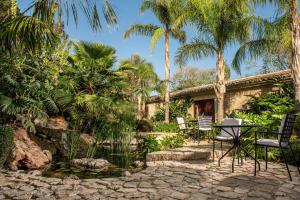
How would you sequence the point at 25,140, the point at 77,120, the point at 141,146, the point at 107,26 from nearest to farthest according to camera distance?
1. the point at 107,26
2. the point at 25,140
3. the point at 141,146
4. the point at 77,120

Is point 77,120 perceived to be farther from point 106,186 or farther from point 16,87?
point 106,186

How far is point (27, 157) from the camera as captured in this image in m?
6.19

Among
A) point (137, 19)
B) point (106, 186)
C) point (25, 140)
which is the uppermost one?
point (137, 19)

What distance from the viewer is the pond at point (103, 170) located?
572 centimetres

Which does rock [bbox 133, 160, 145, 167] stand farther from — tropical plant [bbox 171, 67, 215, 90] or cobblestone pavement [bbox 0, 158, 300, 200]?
tropical plant [bbox 171, 67, 215, 90]

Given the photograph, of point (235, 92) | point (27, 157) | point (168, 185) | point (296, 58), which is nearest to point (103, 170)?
point (27, 157)

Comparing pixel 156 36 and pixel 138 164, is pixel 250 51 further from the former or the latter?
pixel 138 164

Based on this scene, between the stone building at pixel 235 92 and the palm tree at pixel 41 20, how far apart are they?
9615 millimetres

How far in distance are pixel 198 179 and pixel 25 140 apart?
451 cm

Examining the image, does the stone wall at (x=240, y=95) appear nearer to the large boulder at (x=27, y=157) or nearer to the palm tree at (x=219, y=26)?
the palm tree at (x=219, y=26)

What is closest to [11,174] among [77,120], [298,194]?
[298,194]

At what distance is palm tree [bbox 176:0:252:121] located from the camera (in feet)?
37.8

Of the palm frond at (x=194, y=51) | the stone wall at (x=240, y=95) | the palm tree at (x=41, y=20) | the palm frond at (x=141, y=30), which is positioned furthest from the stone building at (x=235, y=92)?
the palm tree at (x=41, y=20)

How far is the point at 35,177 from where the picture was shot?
5.17 m
